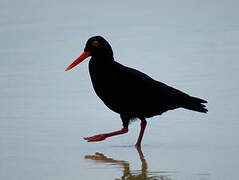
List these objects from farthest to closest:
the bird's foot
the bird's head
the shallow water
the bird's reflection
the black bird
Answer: the bird's head
the black bird
the bird's foot
the shallow water
the bird's reflection

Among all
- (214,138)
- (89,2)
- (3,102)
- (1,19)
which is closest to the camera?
(214,138)

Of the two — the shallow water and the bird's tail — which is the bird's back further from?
the shallow water

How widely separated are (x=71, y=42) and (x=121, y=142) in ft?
18.4

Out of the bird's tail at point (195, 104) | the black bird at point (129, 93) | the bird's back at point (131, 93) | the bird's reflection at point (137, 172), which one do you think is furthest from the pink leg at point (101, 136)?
the bird's tail at point (195, 104)

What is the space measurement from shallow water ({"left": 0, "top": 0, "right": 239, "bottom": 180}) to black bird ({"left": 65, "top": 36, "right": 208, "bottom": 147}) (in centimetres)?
28

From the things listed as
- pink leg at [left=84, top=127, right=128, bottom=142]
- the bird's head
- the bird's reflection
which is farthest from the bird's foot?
the bird's head

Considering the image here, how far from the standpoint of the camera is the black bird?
7270 millimetres

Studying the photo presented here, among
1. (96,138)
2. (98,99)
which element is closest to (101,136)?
(96,138)

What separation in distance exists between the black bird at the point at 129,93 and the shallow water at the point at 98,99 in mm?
281

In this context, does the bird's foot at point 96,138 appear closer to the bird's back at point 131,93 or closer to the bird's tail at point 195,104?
the bird's back at point 131,93

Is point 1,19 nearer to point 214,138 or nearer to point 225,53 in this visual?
point 225,53

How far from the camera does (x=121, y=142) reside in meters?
7.31

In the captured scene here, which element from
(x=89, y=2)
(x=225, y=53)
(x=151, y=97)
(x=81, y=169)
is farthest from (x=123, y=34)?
(x=81, y=169)

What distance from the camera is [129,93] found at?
24.0 feet
